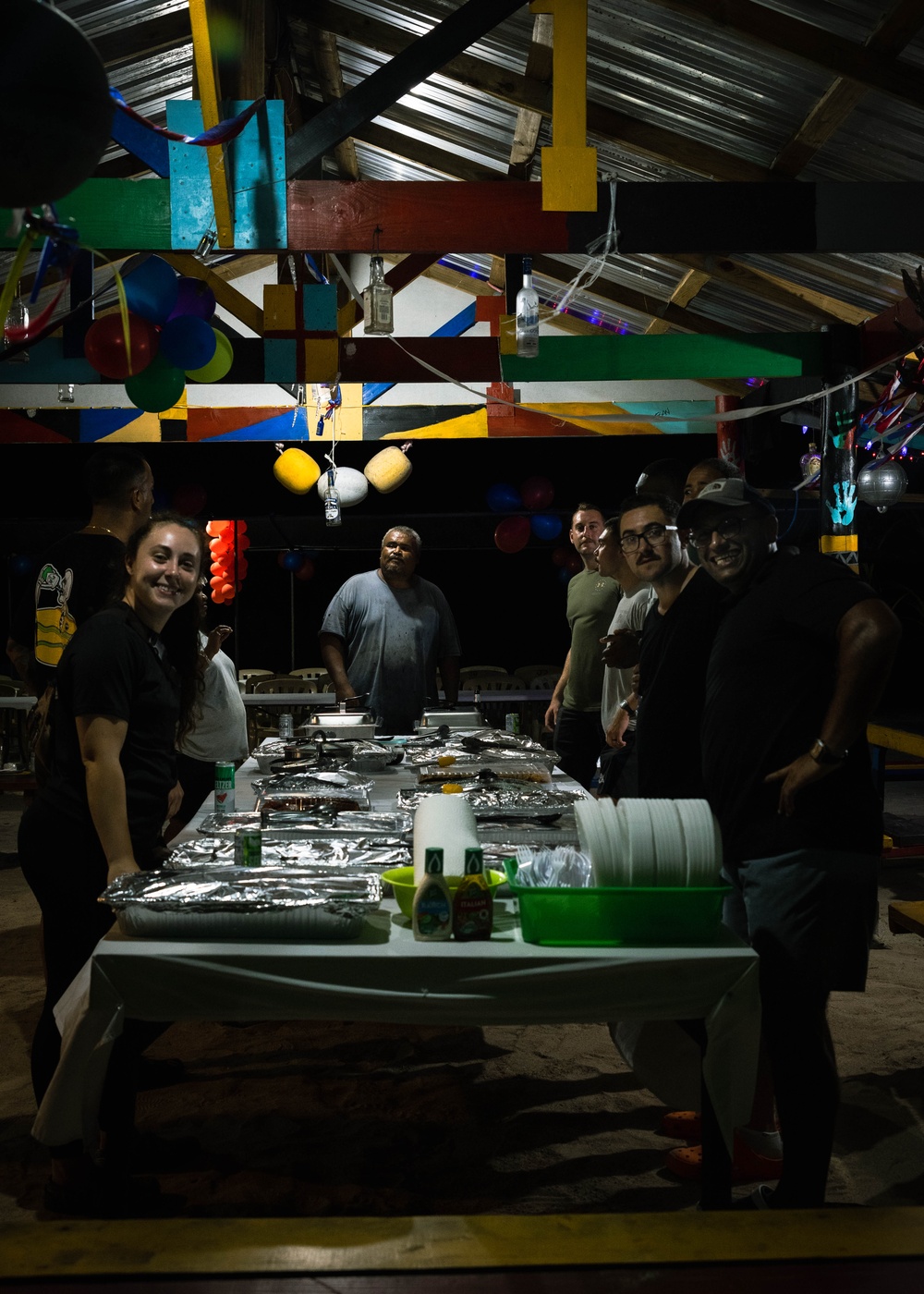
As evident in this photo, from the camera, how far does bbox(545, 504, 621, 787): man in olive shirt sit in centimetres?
499

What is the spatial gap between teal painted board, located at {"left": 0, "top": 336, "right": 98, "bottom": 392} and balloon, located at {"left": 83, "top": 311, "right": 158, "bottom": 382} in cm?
142

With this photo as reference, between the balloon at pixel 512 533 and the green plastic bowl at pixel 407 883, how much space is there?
8.55 metres

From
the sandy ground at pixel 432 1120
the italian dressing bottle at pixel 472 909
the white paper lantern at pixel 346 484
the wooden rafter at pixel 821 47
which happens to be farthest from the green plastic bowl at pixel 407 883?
the white paper lantern at pixel 346 484

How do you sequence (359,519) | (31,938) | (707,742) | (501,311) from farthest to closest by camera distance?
(359,519)
(501,311)
(31,938)
(707,742)

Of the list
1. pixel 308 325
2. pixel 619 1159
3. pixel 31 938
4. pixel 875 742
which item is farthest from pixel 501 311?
pixel 619 1159

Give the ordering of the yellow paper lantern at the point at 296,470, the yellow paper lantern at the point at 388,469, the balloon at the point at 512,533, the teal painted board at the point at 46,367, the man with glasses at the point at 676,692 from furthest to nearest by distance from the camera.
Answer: the balloon at the point at 512,533, the yellow paper lantern at the point at 388,469, the yellow paper lantern at the point at 296,470, the teal painted board at the point at 46,367, the man with glasses at the point at 676,692

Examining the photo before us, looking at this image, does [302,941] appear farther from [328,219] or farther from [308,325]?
[308,325]

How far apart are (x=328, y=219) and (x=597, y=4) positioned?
156 cm

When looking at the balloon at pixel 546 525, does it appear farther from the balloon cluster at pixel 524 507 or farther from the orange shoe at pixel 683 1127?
the orange shoe at pixel 683 1127

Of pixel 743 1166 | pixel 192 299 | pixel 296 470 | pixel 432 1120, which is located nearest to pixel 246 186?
pixel 192 299

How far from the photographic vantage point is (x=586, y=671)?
16.3 feet

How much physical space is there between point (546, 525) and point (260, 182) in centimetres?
683

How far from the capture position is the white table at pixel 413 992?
1755 mm

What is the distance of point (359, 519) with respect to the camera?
1092 cm
